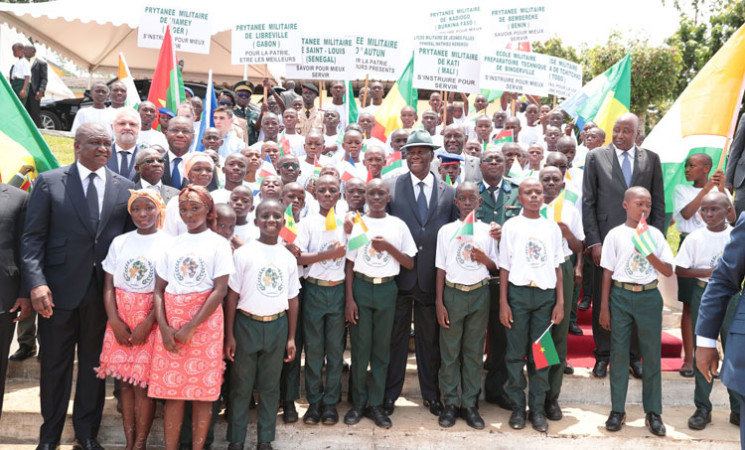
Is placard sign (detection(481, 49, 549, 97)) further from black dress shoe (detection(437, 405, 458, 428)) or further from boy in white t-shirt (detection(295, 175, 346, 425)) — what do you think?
black dress shoe (detection(437, 405, 458, 428))

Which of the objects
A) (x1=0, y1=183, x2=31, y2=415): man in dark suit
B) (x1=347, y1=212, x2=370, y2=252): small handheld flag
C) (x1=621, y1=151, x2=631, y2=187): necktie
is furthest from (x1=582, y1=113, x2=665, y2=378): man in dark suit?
(x1=0, y1=183, x2=31, y2=415): man in dark suit

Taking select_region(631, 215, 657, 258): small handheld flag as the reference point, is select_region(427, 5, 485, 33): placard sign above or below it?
above

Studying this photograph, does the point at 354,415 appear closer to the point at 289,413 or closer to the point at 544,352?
the point at 289,413

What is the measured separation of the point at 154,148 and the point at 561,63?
23.1 feet

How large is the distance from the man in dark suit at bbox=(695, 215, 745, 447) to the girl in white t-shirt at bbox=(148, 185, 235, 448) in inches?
113

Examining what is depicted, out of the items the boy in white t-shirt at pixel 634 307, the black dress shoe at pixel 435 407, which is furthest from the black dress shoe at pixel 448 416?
the boy in white t-shirt at pixel 634 307

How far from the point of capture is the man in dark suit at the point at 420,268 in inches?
218

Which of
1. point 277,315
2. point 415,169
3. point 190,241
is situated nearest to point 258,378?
point 277,315

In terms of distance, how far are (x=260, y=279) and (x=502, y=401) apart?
2.50 metres

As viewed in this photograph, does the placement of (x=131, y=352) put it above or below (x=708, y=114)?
below

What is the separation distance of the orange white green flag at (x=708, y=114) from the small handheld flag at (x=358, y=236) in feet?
11.6

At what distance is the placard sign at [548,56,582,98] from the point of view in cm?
1027

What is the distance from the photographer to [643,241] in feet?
17.5

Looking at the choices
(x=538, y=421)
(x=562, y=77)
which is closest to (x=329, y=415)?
(x=538, y=421)
